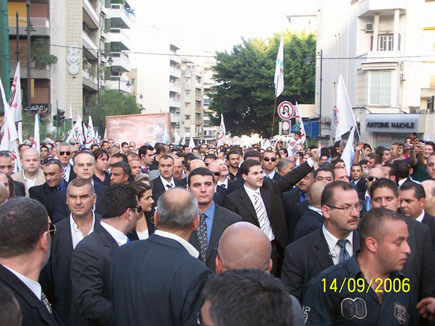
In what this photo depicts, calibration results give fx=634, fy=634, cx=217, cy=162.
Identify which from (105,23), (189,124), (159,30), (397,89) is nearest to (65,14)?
(105,23)

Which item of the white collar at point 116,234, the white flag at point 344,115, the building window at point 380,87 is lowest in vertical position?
the white collar at point 116,234

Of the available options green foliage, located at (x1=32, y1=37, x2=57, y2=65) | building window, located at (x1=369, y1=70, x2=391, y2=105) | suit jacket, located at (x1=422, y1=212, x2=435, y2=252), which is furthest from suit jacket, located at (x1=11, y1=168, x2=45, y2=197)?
green foliage, located at (x1=32, y1=37, x2=57, y2=65)

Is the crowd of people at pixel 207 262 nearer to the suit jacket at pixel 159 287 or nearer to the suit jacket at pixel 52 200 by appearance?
the suit jacket at pixel 159 287

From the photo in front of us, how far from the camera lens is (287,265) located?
492 centimetres

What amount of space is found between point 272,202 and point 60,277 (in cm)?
337

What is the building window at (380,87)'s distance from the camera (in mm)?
35822

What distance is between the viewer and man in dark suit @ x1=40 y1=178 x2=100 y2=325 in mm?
5125

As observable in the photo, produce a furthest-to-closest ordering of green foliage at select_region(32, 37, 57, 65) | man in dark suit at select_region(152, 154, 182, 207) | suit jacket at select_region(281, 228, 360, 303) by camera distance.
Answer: green foliage at select_region(32, 37, 57, 65) < man in dark suit at select_region(152, 154, 182, 207) < suit jacket at select_region(281, 228, 360, 303)

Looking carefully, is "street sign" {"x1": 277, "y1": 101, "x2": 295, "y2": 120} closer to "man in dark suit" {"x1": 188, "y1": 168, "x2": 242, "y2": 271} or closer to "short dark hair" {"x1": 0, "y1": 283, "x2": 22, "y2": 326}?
"man in dark suit" {"x1": 188, "y1": 168, "x2": 242, "y2": 271}

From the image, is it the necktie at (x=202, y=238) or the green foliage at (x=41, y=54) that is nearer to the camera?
the necktie at (x=202, y=238)

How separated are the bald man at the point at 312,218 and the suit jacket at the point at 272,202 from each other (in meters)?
1.39

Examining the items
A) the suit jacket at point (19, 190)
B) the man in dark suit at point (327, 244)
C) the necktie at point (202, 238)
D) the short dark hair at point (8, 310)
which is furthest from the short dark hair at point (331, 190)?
the suit jacket at point (19, 190)
